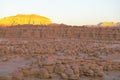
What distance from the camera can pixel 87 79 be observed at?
33.8ft

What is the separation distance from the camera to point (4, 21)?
3305 inches

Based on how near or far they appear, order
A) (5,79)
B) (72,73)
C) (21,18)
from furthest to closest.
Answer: (21,18) < (72,73) < (5,79)

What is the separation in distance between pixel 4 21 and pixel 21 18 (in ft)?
15.6

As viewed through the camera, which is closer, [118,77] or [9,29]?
[118,77]

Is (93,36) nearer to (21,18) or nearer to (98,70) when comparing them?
(98,70)

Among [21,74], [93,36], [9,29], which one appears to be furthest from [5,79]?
[9,29]

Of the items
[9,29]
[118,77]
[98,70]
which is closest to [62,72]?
[98,70]

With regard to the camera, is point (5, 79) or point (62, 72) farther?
point (62, 72)

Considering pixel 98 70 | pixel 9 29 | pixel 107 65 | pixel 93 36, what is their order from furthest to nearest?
1. pixel 9 29
2. pixel 93 36
3. pixel 107 65
4. pixel 98 70

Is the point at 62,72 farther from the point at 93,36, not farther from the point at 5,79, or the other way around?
the point at 93,36

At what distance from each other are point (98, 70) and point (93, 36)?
106 feet

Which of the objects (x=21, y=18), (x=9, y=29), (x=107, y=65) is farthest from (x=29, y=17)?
(x=107, y=65)

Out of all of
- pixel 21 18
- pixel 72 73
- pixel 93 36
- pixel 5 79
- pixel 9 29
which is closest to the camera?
pixel 5 79

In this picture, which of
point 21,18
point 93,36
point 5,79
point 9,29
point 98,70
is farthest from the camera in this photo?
point 21,18
